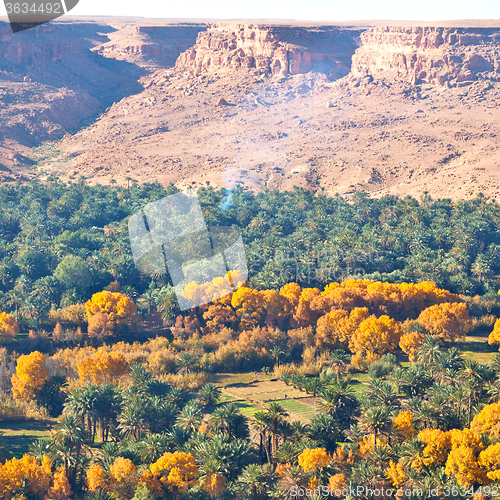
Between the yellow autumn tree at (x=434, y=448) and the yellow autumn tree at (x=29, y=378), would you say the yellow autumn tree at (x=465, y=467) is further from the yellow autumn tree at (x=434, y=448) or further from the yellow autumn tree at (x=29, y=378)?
the yellow autumn tree at (x=29, y=378)

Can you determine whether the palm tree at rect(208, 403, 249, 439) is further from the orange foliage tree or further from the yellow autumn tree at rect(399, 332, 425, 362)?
the orange foliage tree

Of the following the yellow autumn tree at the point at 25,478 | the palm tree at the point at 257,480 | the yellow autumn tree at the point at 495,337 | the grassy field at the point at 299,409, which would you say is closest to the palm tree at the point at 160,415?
the yellow autumn tree at the point at 25,478

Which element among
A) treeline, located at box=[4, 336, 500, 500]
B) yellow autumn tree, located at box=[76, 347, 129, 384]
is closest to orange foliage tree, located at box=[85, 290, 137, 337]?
yellow autumn tree, located at box=[76, 347, 129, 384]

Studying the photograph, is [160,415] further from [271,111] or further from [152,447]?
[271,111]

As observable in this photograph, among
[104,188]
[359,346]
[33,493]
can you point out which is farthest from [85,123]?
[33,493]

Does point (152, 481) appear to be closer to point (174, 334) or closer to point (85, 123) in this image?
point (174, 334)

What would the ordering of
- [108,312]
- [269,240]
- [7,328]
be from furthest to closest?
[269,240] → [108,312] → [7,328]

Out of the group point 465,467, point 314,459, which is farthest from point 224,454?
point 465,467
